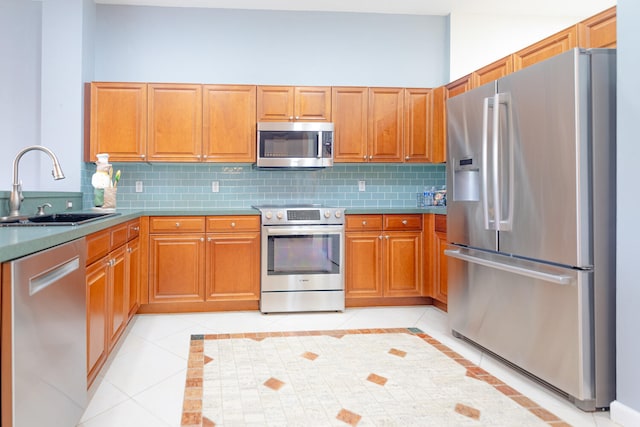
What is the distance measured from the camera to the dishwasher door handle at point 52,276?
1.27 meters

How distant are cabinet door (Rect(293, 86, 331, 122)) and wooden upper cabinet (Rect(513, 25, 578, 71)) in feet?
5.27

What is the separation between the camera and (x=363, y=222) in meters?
3.88

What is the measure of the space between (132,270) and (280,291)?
3.86 ft

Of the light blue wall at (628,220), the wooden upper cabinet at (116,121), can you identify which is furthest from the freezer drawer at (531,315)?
the wooden upper cabinet at (116,121)

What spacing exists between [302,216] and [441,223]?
1.18m

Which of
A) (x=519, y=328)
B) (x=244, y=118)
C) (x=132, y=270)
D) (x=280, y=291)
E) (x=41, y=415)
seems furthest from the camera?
(x=244, y=118)

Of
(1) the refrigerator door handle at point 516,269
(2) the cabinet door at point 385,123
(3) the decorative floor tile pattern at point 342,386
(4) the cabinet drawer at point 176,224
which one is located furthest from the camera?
(2) the cabinet door at point 385,123

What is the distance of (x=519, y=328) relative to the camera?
2355 mm

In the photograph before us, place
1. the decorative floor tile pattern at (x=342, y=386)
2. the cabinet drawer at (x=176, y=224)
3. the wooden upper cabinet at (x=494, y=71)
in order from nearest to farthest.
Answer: the decorative floor tile pattern at (x=342, y=386) → the wooden upper cabinet at (x=494, y=71) → the cabinet drawer at (x=176, y=224)

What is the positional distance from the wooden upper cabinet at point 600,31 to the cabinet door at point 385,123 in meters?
1.73

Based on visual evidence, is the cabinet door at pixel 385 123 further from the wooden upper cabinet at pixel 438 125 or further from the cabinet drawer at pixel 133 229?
the cabinet drawer at pixel 133 229

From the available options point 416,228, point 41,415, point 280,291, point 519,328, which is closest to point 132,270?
point 280,291

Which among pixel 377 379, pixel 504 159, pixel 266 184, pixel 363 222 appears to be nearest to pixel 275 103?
pixel 266 184

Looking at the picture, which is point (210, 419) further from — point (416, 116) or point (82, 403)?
point (416, 116)
